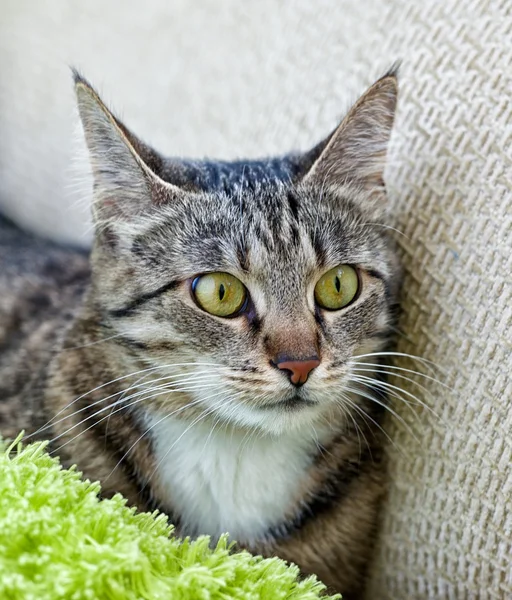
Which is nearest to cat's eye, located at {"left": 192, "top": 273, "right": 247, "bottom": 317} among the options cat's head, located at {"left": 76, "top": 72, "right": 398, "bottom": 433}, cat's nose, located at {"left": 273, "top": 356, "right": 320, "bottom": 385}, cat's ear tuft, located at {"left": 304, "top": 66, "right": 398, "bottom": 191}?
cat's head, located at {"left": 76, "top": 72, "right": 398, "bottom": 433}

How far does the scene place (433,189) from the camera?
102 centimetres

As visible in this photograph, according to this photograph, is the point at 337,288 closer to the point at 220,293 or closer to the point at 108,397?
the point at 220,293

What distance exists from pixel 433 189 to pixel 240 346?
1.29 ft

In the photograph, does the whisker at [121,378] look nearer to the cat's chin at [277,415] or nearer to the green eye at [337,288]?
the cat's chin at [277,415]

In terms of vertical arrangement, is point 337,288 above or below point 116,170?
below

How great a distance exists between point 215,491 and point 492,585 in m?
0.40

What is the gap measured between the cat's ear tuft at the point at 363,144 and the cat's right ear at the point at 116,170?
0.23 metres

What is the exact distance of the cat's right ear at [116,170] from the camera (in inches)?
36.1

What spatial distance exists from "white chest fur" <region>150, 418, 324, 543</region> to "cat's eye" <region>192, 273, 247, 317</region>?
18 centimetres

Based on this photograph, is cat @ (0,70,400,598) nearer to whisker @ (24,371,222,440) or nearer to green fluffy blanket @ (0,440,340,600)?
whisker @ (24,371,222,440)

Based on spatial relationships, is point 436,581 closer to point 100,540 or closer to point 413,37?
point 100,540

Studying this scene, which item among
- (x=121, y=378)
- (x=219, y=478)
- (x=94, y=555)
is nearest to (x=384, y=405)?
(x=219, y=478)

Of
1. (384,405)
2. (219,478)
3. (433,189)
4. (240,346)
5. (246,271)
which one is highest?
(433,189)

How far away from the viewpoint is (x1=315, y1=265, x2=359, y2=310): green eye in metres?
0.96
